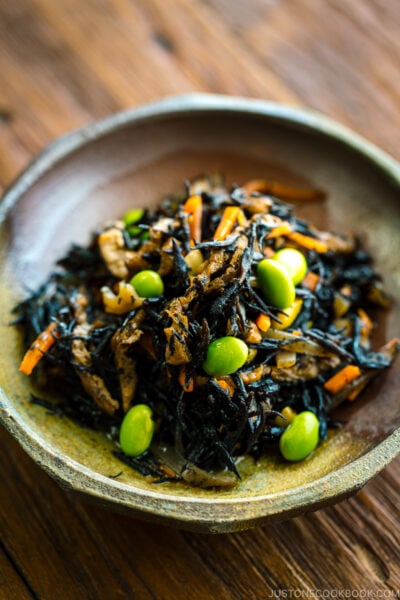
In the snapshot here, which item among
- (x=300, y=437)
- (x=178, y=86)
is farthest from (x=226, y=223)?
(x=178, y=86)

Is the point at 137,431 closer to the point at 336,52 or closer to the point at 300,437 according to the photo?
the point at 300,437

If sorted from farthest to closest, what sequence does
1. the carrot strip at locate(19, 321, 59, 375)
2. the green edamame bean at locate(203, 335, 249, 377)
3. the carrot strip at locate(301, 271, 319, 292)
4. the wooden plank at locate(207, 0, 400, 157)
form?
the wooden plank at locate(207, 0, 400, 157)
the carrot strip at locate(301, 271, 319, 292)
the carrot strip at locate(19, 321, 59, 375)
the green edamame bean at locate(203, 335, 249, 377)

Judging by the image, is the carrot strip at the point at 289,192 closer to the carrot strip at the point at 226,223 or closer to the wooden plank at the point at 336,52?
the carrot strip at the point at 226,223

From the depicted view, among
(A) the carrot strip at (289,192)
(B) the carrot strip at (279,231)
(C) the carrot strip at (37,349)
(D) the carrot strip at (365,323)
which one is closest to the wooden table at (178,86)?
(C) the carrot strip at (37,349)

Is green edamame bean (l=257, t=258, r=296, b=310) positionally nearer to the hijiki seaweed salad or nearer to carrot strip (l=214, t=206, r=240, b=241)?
the hijiki seaweed salad

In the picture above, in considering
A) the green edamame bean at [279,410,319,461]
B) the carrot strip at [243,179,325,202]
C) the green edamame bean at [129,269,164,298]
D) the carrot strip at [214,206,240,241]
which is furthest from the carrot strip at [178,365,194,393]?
the carrot strip at [243,179,325,202]

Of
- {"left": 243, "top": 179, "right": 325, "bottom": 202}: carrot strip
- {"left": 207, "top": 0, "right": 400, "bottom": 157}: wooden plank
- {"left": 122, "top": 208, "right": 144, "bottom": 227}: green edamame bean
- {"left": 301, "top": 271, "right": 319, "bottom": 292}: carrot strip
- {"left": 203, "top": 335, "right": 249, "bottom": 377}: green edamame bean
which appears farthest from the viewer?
{"left": 207, "top": 0, "right": 400, "bottom": 157}: wooden plank

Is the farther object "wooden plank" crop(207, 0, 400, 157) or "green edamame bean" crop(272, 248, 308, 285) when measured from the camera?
"wooden plank" crop(207, 0, 400, 157)
